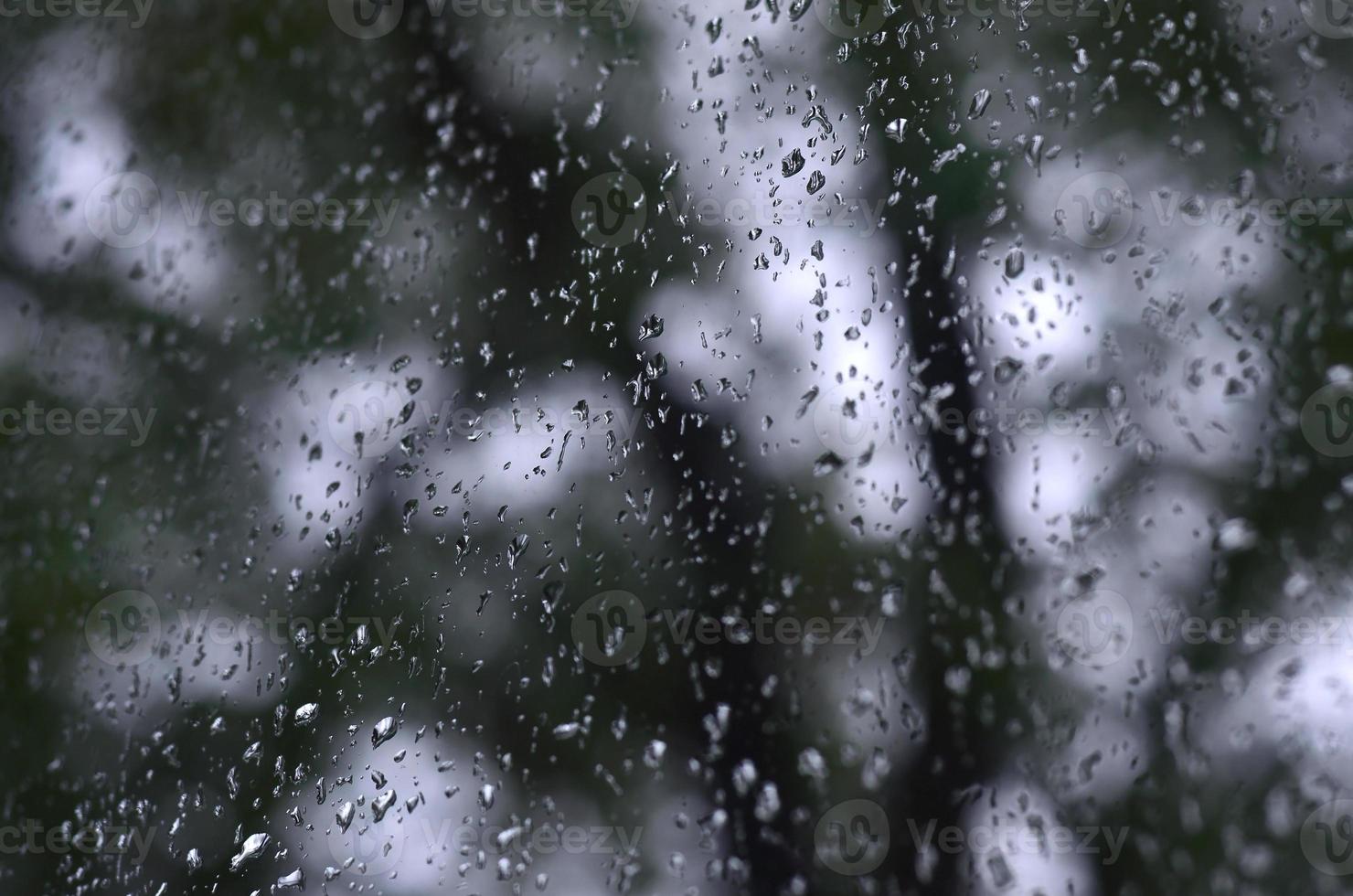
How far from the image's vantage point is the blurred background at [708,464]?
491 millimetres

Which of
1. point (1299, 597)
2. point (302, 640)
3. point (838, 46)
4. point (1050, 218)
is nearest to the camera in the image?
point (1299, 597)

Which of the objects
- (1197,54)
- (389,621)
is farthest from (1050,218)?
(389,621)

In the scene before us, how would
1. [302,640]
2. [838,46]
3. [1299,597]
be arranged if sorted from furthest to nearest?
[302,640] → [838,46] → [1299,597]

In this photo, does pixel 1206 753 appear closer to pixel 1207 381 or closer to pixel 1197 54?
pixel 1207 381

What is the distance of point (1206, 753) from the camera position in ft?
1.52

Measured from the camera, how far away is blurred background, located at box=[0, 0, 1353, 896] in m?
0.49

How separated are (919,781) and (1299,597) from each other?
199 millimetres

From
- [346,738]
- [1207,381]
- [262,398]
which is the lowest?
[346,738]

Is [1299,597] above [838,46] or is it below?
below

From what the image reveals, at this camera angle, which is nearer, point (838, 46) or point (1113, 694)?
point (1113, 694)

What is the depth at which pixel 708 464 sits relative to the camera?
66cm

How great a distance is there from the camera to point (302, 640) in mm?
798

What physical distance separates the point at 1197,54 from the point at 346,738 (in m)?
0.69

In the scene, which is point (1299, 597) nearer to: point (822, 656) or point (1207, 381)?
point (1207, 381)
